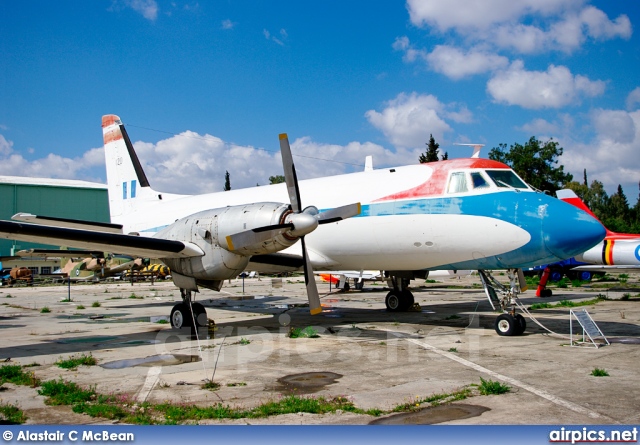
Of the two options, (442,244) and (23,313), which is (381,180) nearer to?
(442,244)

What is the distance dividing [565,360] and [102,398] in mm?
7114

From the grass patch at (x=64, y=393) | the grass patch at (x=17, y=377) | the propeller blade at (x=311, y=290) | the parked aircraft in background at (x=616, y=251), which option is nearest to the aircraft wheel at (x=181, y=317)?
the propeller blade at (x=311, y=290)

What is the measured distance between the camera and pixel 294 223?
11484mm

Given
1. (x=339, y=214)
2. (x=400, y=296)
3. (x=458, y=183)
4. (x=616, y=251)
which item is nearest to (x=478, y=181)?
(x=458, y=183)

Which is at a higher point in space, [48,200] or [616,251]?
[48,200]

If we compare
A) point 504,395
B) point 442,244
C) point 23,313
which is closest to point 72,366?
point 504,395

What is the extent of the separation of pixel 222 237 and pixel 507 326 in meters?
6.54

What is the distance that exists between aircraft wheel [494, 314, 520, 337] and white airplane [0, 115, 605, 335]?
0.02 m

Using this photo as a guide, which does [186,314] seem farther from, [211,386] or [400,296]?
[400,296]

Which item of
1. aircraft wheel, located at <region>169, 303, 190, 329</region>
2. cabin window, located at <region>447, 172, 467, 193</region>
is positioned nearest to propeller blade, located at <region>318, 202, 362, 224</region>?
cabin window, located at <region>447, 172, 467, 193</region>

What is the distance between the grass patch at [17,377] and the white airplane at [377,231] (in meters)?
3.08

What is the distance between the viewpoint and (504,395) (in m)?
6.75

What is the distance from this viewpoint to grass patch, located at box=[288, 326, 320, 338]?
12305mm

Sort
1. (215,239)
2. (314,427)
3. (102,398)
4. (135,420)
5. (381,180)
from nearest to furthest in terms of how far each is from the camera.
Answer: (314,427) → (135,420) → (102,398) → (215,239) → (381,180)
